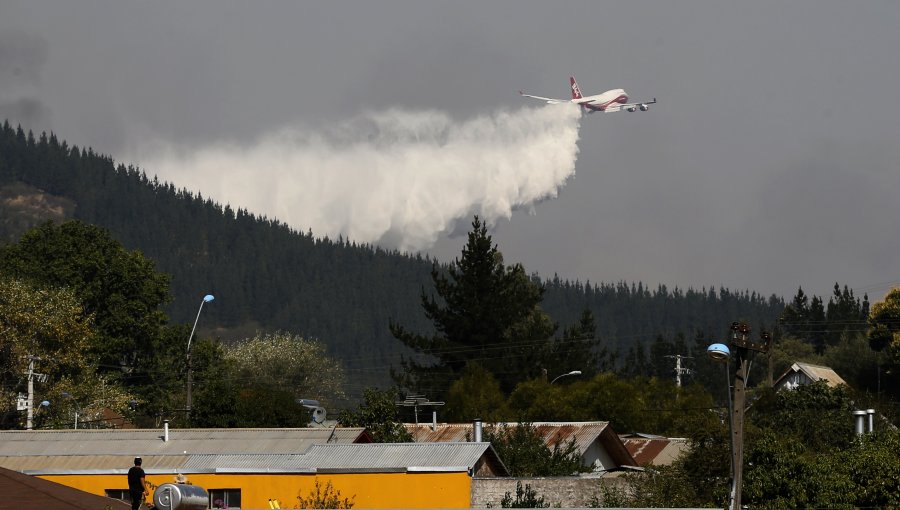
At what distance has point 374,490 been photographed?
4897 cm

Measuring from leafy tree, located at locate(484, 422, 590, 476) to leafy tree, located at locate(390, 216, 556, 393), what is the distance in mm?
51852

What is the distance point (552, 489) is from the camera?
51219 mm

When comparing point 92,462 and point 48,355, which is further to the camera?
point 48,355

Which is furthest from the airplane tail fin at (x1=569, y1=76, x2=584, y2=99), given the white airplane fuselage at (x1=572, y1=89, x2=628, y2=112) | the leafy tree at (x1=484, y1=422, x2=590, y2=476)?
the leafy tree at (x1=484, y1=422, x2=590, y2=476)

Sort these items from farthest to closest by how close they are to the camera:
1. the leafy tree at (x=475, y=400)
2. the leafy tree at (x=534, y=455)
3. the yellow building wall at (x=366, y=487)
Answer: the leafy tree at (x=475, y=400) → the leafy tree at (x=534, y=455) → the yellow building wall at (x=366, y=487)

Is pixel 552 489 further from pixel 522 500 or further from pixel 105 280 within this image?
pixel 105 280

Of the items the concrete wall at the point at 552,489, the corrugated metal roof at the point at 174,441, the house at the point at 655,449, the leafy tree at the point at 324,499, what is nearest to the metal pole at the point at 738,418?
the concrete wall at the point at 552,489

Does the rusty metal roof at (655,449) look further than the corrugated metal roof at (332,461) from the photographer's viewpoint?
Yes

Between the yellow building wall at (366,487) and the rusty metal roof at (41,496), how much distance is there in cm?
1661

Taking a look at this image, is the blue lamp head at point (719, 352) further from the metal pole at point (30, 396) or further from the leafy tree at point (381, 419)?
the metal pole at point (30, 396)

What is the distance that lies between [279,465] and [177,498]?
2297 centimetres

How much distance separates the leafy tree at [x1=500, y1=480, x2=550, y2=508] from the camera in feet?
160

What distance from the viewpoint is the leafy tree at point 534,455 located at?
58.8 m

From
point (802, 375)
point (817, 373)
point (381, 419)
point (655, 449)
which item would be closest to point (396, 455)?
point (381, 419)
